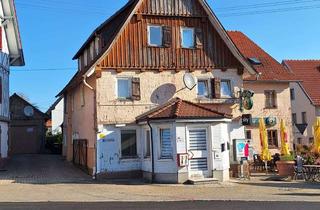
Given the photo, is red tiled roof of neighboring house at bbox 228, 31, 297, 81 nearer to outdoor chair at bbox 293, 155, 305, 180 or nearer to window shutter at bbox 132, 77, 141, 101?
outdoor chair at bbox 293, 155, 305, 180

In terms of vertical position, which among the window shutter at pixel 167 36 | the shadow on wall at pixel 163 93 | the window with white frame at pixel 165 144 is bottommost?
the window with white frame at pixel 165 144

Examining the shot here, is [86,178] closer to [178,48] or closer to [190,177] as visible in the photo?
[190,177]

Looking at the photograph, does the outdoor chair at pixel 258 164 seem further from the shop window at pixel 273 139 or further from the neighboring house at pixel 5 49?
the neighboring house at pixel 5 49

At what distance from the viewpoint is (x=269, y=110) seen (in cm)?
3350

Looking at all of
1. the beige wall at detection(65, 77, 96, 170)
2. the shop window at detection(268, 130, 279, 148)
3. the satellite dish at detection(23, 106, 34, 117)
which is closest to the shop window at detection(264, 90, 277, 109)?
the shop window at detection(268, 130, 279, 148)

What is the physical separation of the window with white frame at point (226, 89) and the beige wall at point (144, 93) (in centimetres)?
25

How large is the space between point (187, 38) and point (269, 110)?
1149cm

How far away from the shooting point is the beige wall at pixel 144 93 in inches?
893

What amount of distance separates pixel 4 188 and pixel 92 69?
21.6 ft

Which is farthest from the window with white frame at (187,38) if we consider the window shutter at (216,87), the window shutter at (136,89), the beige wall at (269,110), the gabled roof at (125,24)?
the beige wall at (269,110)

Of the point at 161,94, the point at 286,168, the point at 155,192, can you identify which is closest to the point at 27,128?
the point at 161,94

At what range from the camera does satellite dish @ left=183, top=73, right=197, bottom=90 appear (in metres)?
23.5

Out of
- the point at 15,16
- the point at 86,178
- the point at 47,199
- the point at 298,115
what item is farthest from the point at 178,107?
the point at 298,115
